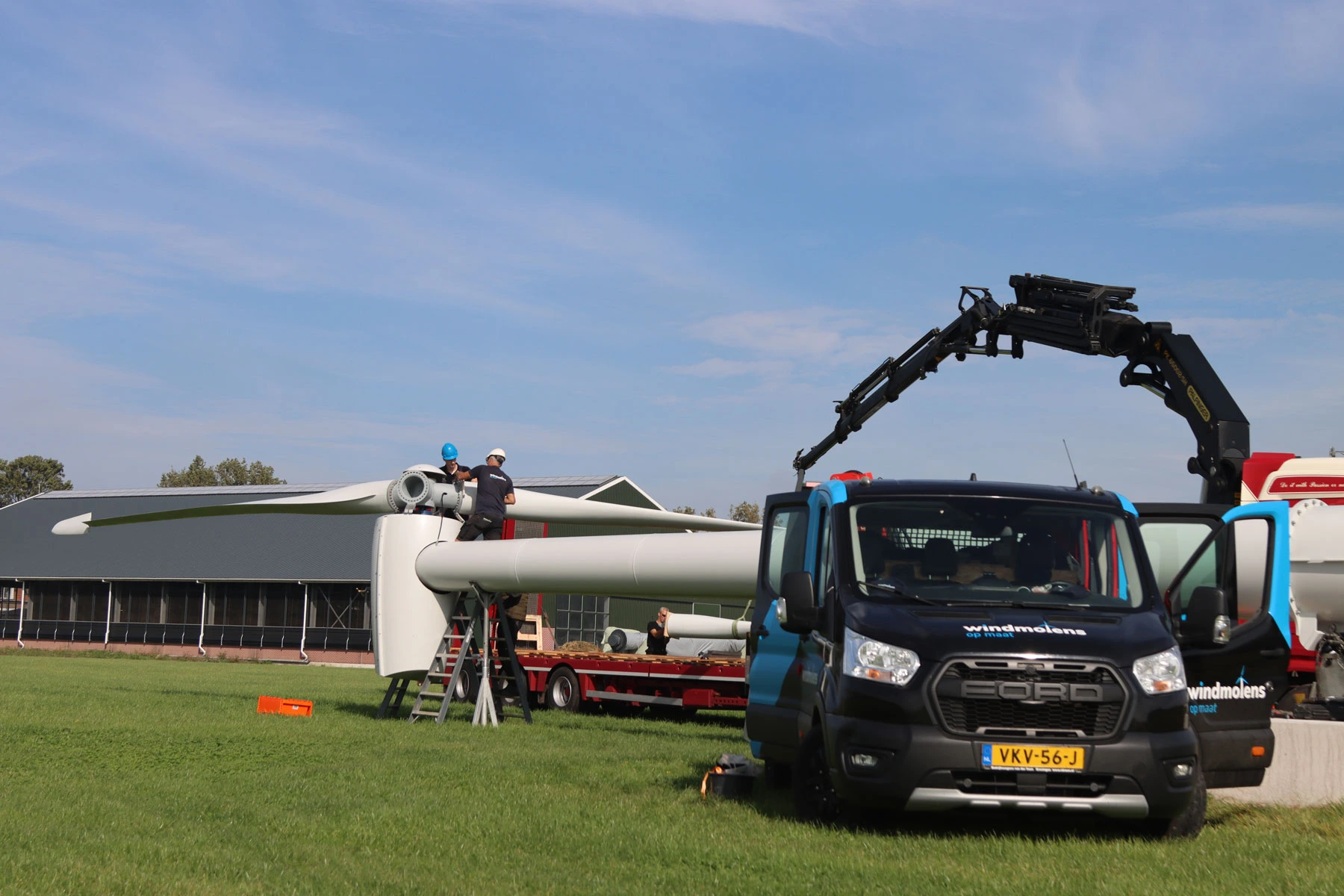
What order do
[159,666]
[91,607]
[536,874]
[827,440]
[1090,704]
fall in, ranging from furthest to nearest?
A: [91,607] < [159,666] < [827,440] < [1090,704] < [536,874]

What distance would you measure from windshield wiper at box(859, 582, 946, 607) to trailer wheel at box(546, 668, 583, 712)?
14.1 m

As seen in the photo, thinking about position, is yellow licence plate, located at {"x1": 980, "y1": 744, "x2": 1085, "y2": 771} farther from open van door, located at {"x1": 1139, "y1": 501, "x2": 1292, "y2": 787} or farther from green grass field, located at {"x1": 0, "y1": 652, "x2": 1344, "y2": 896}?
open van door, located at {"x1": 1139, "y1": 501, "x2": 1292, "y2": 787}

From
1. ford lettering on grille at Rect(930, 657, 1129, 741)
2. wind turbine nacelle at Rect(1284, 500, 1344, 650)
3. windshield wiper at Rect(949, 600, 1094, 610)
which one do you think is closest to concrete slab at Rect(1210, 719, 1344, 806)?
windshield wiper at Rect(949, 600, 1094, 610)

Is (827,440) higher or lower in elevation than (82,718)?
higher

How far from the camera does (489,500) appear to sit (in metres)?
19.2

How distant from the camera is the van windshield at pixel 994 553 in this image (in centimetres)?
903

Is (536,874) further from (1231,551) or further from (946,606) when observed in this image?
(1231,551)

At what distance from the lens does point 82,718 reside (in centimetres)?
1691

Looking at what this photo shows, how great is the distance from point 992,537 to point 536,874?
404 cm

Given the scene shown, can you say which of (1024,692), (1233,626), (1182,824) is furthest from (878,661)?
(1233,626)

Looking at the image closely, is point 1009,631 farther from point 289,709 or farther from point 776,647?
point 289,709

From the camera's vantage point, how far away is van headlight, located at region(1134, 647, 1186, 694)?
8.31m

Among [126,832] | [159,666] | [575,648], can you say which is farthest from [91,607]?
[126,832]

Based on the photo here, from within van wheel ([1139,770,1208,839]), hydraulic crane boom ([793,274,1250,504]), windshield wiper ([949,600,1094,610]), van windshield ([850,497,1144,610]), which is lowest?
van wheel ([1139,770,1208,839])
